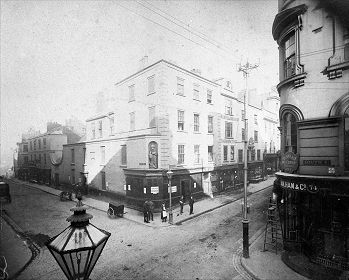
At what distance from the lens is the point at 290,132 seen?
10555mm

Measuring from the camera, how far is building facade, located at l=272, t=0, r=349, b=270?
26.6ft

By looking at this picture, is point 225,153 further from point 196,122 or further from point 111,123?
point 111,123

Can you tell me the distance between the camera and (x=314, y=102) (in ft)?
29.8

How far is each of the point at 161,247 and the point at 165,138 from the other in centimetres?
976

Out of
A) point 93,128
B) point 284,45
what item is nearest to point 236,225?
point 284,45

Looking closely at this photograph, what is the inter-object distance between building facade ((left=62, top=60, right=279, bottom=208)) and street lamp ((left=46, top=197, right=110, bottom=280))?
51.1 feet

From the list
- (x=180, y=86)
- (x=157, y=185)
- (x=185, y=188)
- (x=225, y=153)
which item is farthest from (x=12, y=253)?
(x=225, y=153)

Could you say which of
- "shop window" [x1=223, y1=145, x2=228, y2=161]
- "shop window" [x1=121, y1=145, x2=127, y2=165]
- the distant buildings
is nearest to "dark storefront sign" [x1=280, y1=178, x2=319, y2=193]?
"shop window" [x1=121, y1=145, x2=127, y2=165]

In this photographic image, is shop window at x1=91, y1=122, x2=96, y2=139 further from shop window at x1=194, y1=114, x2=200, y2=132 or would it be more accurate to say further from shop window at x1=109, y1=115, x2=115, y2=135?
shop window at x1=194, y1=114, x2=200, y2=132

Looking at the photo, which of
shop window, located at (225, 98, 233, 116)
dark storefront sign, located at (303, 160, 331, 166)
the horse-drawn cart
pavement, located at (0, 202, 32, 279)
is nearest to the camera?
dark storefront sign, located at (303, 160, 331, 166)

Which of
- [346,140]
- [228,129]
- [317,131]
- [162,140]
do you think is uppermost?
[228,129]

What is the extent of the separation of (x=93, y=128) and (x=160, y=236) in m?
21.4

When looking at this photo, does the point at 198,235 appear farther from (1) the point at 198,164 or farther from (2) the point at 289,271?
(1) the point at 198,164

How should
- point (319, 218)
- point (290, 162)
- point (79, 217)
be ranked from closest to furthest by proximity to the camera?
point (79, 217)
point (319, 218)
point (290, 162)
